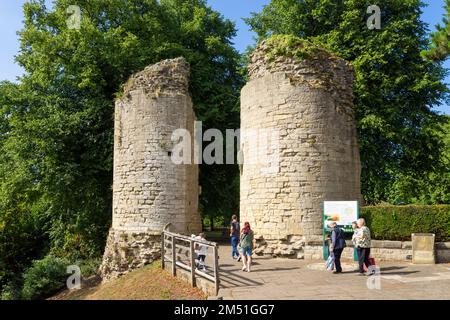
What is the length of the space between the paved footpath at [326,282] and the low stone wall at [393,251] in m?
0.47

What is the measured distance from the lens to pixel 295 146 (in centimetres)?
1369

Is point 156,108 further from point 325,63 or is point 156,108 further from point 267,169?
point 325,63

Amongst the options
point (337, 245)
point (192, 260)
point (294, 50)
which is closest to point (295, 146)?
point (294, 50)

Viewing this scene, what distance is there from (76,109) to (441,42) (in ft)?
50.6

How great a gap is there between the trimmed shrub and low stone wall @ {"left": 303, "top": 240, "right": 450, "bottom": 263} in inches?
443

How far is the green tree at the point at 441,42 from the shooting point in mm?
10586

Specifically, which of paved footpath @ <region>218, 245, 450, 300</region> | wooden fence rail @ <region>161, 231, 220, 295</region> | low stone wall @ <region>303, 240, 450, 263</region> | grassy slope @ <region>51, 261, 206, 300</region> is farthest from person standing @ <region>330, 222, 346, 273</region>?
grassy slope @ <region>51, 261, 206, 300</region>

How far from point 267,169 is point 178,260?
413 centimetres

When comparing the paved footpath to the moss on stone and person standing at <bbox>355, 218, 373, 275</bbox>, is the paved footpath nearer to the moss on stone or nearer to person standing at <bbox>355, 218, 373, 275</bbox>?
person standing at <bbox>355, 218, 373, 275</bbox>

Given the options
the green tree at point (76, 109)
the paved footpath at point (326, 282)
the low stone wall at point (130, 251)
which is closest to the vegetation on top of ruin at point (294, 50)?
the paved footpath at point (326, 282)

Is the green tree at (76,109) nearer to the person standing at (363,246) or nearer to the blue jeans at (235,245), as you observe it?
the blue jeans at (235,245)

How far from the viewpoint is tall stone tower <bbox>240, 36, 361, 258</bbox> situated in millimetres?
13406
